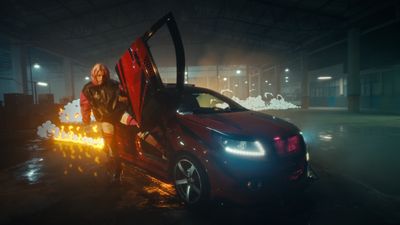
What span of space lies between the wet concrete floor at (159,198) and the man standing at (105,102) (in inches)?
31.8

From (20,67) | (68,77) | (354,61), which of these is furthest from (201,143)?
(68,77)

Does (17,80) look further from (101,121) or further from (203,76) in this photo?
(203,76)

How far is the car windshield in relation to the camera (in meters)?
3.88

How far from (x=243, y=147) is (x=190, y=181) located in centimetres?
88

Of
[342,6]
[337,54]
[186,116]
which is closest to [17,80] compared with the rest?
[186,116]

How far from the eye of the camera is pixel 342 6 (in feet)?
53.6

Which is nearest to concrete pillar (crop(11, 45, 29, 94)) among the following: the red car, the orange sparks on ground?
the orange sparks on ground

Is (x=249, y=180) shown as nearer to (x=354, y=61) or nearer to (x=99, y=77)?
(x=99, y=77)

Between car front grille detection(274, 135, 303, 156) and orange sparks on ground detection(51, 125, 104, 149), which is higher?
car front grille detection(274, 135, 303, 156)

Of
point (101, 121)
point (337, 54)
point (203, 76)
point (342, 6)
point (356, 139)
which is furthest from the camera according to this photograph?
point (203, 76)

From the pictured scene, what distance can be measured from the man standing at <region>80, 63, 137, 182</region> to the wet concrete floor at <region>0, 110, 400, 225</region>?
81 centimetres

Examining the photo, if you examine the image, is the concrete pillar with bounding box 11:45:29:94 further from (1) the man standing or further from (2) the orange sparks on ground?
(1) the man standing

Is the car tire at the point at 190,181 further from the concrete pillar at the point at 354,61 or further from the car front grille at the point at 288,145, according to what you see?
the concrete pillar at the point at 354,61

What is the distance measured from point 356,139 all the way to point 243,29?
18.4m
